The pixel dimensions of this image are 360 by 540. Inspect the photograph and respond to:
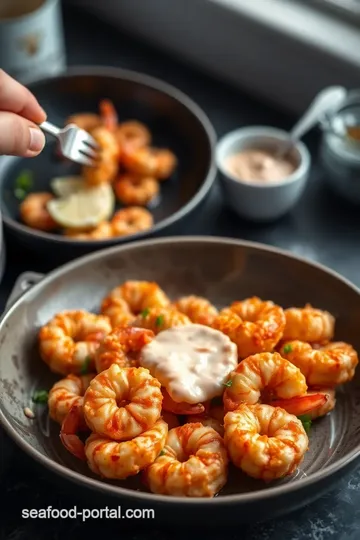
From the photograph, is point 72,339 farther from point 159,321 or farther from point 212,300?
point 212,300

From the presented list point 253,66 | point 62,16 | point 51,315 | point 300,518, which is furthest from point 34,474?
point 62,16

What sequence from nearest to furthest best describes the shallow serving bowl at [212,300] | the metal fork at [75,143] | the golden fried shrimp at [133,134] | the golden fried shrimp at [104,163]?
the shallow serving bowl at [212,300] → the metal fork at [75,143] → the golden fried shrimp at [104,163] → the golden fried shrimp at [133,134]

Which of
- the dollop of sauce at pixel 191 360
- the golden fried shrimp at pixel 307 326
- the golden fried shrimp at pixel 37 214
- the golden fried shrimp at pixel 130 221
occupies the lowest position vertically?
the golden fried shrimp at pixel 37 214

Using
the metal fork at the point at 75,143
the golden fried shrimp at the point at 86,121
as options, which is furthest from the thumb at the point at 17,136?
the golden fried shrimp at the point at 86,121

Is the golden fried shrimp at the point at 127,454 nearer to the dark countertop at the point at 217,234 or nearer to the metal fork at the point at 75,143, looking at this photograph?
the dark countertop at the point at 217,234

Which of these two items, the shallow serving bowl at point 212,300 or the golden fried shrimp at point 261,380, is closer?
the shallow serving bowl at point 212,300

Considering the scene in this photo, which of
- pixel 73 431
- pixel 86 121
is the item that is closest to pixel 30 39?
pixel 86 121

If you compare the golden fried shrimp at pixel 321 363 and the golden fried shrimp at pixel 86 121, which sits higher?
the golden fried shrimp at pixel 321 363

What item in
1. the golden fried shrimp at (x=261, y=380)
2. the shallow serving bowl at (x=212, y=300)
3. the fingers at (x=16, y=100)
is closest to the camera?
the shallow serving bowl at (x=212, y=300)
